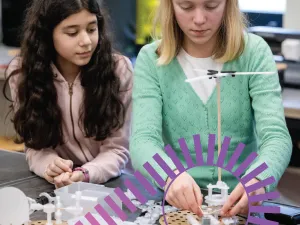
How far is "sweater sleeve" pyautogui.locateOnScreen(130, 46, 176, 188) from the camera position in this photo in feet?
5.23

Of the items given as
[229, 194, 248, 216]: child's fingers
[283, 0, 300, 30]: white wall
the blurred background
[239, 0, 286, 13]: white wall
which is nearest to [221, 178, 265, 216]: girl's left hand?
[229, 194, 248, 216]: child's fingers

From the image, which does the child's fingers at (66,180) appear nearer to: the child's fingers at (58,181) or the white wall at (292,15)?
the child's fingers at (58,181)

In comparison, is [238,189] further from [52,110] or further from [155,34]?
[52,110]

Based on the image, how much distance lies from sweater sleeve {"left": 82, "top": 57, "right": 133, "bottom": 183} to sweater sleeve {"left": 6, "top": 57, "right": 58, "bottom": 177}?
0.12 meters

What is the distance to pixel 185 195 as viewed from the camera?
1.35m

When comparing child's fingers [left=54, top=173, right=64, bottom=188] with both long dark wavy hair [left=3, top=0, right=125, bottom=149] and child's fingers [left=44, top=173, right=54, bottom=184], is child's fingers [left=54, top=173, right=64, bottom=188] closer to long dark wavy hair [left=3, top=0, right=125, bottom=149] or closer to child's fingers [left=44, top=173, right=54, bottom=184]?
child's fingers [left=44, top=173, right=54, bottom=184]

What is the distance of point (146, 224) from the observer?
1.42m

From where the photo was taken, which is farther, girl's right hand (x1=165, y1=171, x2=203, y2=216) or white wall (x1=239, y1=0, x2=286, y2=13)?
white wall (x1=239, y1=0, x2=286, y2=13)

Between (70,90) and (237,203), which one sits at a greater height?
(70,90)

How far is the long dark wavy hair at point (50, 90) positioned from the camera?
6.26 feet

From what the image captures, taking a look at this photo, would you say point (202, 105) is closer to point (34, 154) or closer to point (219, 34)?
point (219, 34)

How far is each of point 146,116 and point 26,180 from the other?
0.40m

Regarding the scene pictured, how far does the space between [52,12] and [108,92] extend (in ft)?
0.95

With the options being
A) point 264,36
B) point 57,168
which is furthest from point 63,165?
point 264,36
